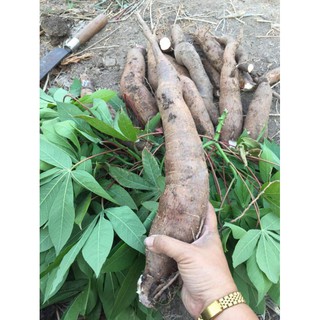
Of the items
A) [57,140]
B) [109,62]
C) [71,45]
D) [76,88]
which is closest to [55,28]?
[71,45]

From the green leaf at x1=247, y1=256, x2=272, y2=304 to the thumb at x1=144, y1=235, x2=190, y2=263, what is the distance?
179 mm

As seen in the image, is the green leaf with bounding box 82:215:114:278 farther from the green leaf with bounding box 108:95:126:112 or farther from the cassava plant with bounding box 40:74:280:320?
the green leaf with bounding box 108:95:126:112

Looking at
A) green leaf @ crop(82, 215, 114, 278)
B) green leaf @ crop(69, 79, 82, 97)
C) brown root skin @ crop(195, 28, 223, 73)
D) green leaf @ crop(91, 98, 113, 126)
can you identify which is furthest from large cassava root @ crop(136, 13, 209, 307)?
brown root skin @ crop(195, 28, 223, 73)

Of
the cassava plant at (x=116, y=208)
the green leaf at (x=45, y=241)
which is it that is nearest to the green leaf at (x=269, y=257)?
the cassava plant at (x=116, y=208)

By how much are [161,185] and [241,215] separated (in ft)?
0.68

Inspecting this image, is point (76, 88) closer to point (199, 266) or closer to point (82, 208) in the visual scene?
point (82, 208)

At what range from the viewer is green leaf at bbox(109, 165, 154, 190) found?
0.93 metres

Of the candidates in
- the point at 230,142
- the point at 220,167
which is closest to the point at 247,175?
the point at 220,167

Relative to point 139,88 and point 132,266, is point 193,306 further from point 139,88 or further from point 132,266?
point 139,88

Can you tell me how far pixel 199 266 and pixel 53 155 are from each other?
0.43 metres

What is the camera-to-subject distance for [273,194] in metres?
0.90

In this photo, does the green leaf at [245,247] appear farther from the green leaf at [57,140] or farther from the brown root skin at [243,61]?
the brown root skin at [243,61]

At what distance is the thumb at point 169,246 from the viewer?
78 centimetres

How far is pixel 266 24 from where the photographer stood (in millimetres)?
1648
